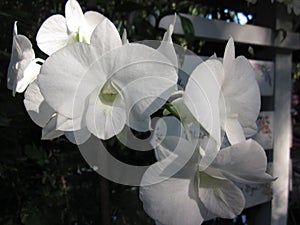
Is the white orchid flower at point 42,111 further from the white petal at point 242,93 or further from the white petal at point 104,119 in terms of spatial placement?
the white petal at point 242,93

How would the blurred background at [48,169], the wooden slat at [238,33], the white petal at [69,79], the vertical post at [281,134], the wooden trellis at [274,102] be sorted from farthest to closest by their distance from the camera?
1. the vertical post at [281,134]
2. the wooden trellis at [274,102]
3. the wooden slat at [238,33]
4. the blurred background at [48,169]
5. the white petal at [69,79]

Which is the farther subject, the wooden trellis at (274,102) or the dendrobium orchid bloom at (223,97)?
the wooden trellis at (274,102)

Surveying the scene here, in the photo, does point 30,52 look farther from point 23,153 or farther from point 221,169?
point 23,153

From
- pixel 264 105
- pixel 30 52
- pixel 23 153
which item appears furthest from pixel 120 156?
pixel 264 105

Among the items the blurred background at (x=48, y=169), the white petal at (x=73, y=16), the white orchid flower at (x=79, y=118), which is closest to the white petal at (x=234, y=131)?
the white orchid flower at (x=79, y=118)

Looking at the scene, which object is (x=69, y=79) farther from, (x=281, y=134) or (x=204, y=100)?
(x=281, y=134)

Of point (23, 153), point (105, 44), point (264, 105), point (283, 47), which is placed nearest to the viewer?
point (105, 44)

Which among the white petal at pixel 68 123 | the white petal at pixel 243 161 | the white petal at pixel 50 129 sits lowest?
the white petal at pixel 243 161

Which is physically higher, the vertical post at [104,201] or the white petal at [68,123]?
the white petal at [68,123]
